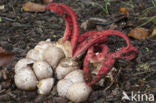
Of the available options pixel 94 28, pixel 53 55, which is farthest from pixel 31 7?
pixel 53 55

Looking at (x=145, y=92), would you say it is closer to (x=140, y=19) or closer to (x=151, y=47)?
(x=151, y=47)

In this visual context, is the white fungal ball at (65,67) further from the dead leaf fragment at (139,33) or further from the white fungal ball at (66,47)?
the dead leaf fragment at (139,33)

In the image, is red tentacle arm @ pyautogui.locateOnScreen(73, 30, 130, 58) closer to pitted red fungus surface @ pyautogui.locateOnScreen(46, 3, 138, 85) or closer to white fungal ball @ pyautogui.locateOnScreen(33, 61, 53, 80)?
pitted red fungus surface @ pyautogui.locateOnScreen(46, 3, 138, 85)

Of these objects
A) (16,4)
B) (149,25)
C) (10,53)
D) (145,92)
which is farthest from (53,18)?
(145,92)

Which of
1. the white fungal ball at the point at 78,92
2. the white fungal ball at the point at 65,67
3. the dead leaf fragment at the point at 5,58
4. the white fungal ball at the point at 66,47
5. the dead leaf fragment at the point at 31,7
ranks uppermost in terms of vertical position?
the dead leaf fragment at the point at 31,7

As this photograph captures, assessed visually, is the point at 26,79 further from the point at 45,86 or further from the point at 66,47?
the point at 66,47

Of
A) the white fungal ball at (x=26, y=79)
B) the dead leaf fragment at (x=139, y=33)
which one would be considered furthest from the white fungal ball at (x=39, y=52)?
the dead leaf fragment at (x=139, y=33)

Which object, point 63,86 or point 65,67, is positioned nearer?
point 63,86

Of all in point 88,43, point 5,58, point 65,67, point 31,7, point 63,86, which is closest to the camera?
point 63,86
